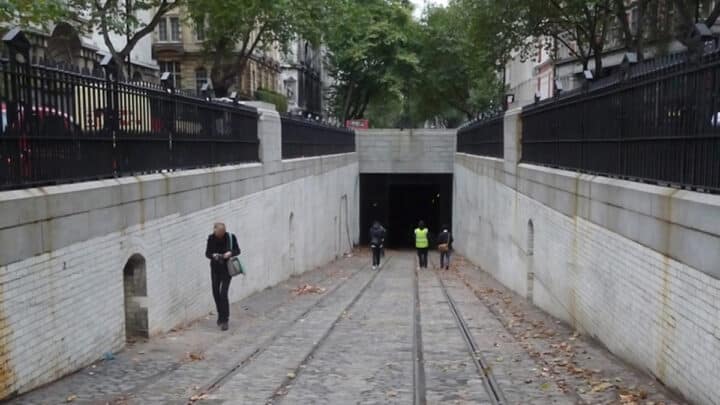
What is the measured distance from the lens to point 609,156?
11172 mm

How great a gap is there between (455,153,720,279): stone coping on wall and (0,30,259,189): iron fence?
6190mm

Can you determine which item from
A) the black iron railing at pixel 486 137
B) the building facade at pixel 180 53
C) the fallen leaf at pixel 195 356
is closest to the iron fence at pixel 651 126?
the fallen leaf at pixel 195 356

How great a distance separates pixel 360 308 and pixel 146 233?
5978 millimetres

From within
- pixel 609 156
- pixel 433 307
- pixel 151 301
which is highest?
pixel 609 156

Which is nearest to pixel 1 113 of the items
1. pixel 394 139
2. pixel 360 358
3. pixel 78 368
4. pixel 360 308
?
pixel 78 368

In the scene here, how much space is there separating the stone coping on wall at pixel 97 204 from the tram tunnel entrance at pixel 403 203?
30.9 meters

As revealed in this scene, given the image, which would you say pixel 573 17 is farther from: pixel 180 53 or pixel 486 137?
pixel 180 53

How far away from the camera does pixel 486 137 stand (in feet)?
84.1

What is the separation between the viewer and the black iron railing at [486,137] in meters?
22.3

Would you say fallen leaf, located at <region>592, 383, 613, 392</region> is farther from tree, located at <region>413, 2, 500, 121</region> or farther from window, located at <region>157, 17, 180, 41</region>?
window, located at <region>157, 17, 180, 41</region>

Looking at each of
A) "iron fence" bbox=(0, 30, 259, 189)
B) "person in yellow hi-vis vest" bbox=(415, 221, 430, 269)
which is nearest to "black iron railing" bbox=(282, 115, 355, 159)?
"person in yellow hi-vis vest" bbox=(415, 221, 430, 269)

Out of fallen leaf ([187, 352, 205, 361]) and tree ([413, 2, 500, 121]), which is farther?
tree ([413, 2, 500, 121])

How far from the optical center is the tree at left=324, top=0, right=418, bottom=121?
53281mm

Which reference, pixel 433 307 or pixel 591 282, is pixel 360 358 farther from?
pixel 433 307
